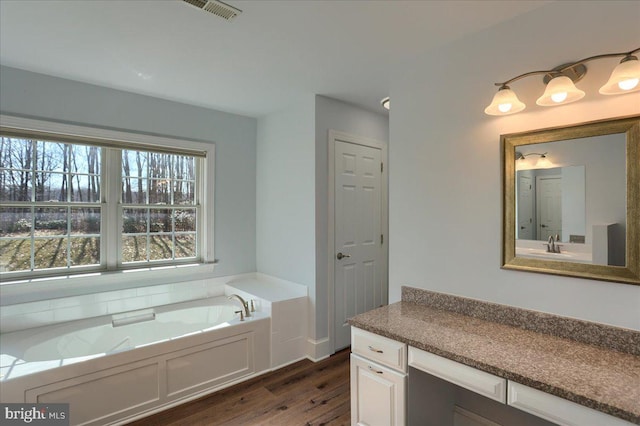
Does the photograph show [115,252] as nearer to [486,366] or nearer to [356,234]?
[356,234]

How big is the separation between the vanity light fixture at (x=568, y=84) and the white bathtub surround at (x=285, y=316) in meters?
2.21

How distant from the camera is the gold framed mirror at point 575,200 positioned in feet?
4.61

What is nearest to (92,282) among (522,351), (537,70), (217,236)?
(217,236)

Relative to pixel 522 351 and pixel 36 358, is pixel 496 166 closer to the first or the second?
pixel 522 351

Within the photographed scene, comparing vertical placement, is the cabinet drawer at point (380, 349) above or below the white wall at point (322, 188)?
below

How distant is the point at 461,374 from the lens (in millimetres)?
1401

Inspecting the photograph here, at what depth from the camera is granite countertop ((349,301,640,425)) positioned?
109 cm

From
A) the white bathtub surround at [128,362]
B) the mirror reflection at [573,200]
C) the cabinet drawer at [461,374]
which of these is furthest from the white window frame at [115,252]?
the mirror reflection at [573,200]

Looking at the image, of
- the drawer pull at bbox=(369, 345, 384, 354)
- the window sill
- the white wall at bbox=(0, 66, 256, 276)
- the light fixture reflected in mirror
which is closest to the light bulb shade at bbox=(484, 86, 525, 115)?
the light fixture reflected in mirror

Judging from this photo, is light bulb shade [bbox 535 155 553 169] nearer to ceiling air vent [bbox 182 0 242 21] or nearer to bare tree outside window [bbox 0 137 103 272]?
ceiling air vent [bbox 182 0 242 21]

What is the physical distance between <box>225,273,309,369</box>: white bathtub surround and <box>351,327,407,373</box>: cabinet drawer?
1.22 metres

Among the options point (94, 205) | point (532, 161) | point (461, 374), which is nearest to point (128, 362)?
point (94, 205)

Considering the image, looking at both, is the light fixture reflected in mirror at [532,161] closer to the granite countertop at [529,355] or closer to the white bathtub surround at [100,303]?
the granite countertop at [529,355]

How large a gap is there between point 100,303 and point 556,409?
3.23 meters
